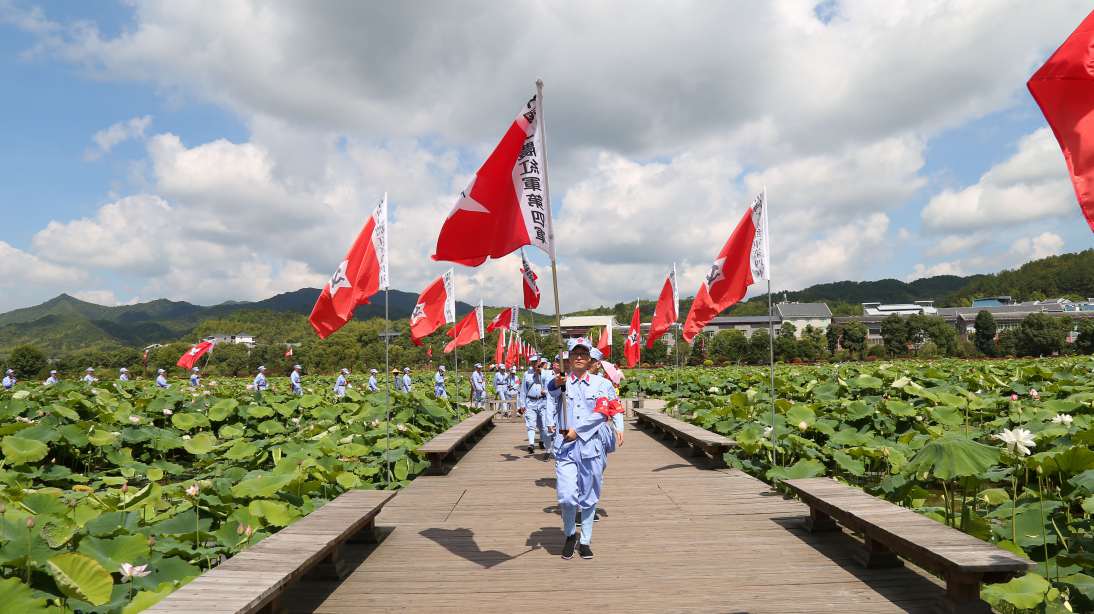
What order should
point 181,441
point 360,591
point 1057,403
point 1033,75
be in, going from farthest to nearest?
1. point 181,441
2. point 1057,403
3. point 360,591
4. point 1033,75

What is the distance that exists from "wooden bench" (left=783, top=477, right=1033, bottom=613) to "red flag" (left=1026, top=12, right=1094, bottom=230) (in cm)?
189

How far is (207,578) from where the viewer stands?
Answer: 11.7 ft

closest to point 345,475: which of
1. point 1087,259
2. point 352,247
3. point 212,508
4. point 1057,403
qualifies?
point 212,508

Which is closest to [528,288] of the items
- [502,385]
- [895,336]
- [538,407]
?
[538,407]

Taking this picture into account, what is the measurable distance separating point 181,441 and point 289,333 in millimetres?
107461

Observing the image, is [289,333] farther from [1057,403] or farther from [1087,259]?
[1087,259]

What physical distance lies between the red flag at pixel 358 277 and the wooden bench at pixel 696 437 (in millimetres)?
4805

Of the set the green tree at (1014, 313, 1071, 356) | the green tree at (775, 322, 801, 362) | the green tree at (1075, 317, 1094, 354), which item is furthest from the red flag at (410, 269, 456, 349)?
the green tree at (1075, 317, 1094, 354)

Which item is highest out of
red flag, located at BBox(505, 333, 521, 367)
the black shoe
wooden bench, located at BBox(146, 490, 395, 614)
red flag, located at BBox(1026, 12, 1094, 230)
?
red flag, located at BBox(1026, 12, 1094, 230)

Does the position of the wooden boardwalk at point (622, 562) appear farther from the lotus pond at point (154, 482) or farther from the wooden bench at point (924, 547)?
the lotus pond at point (154, 482)

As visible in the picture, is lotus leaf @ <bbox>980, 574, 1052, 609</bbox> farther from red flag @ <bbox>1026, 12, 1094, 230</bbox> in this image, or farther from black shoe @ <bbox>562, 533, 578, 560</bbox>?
black shoe @ <bbox>562, 533, 578, 560</bbox>

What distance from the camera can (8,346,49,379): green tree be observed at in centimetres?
5425

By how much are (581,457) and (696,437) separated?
15.9 feet

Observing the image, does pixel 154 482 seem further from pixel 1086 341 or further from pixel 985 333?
pixel 985 333
